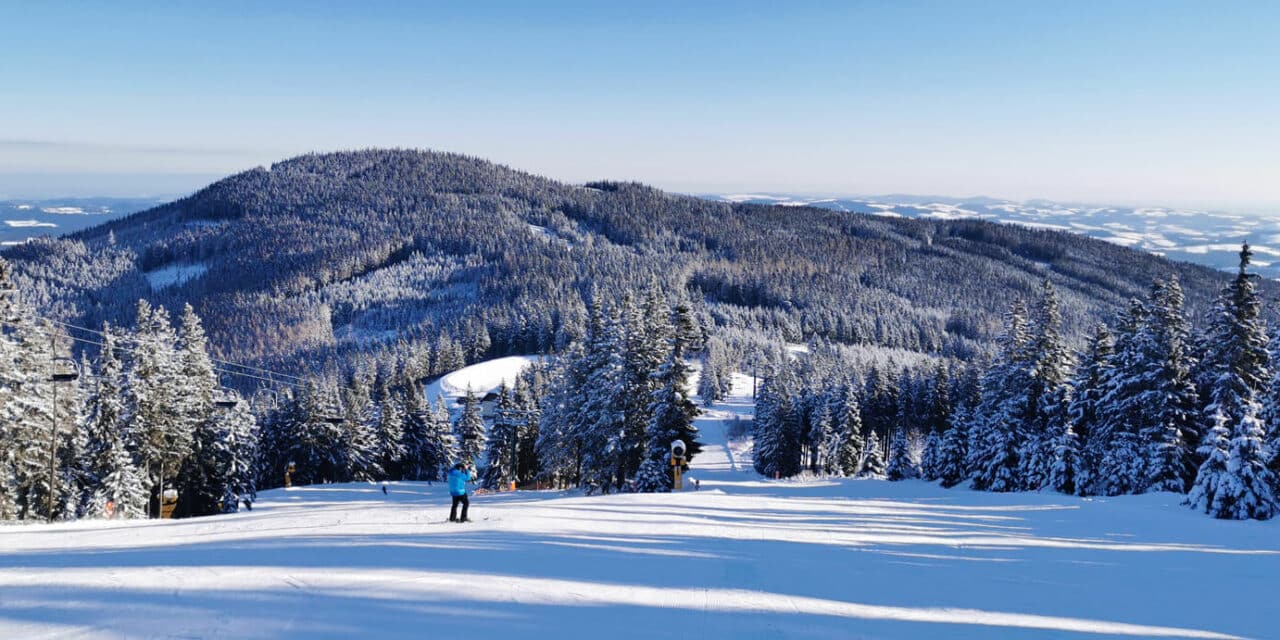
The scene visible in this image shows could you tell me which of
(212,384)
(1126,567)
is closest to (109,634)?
(1126,567)

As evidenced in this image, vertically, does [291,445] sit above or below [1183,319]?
below

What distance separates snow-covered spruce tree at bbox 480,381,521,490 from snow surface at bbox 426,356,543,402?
50508 millimetres

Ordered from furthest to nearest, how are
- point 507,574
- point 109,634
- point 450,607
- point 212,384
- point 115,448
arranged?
point 212,384 → point 115,448 → point 507,574 → point 450,607 → point 109,634

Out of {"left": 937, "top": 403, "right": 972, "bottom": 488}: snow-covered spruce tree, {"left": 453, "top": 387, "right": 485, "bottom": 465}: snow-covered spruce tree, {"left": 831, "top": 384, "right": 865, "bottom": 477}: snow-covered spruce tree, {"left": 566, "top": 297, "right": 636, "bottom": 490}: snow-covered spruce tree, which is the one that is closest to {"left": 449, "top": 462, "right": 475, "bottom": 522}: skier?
{"left": 566, "top": 297, "right": 636, "bottom": 490}: snow-covered spruce tree

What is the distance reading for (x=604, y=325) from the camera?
3472 centimetres

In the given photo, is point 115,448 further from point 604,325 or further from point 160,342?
point 604,325

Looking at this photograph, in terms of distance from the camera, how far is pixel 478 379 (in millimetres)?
117250

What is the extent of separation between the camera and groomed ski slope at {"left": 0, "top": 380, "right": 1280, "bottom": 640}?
6375 millimetres

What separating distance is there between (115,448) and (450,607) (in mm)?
28855

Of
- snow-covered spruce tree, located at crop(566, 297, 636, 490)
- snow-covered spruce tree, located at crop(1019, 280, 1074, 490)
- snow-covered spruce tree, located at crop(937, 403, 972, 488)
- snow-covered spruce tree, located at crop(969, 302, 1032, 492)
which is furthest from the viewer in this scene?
snow-covered spruce tree, located at crop(937, 403, 972, 488)

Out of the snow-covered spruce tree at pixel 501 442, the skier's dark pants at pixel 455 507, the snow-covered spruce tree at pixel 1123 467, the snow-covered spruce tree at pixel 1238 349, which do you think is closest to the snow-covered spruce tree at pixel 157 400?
the skier's dark pants at pixel 455 507

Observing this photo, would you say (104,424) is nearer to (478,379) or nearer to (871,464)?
(871,464)

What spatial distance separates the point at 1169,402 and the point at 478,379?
10073cm

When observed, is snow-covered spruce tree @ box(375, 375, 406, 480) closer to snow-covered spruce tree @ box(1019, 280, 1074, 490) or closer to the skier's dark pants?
snow-covered spruce tree @ box(1019, 280, 1074, 490)
